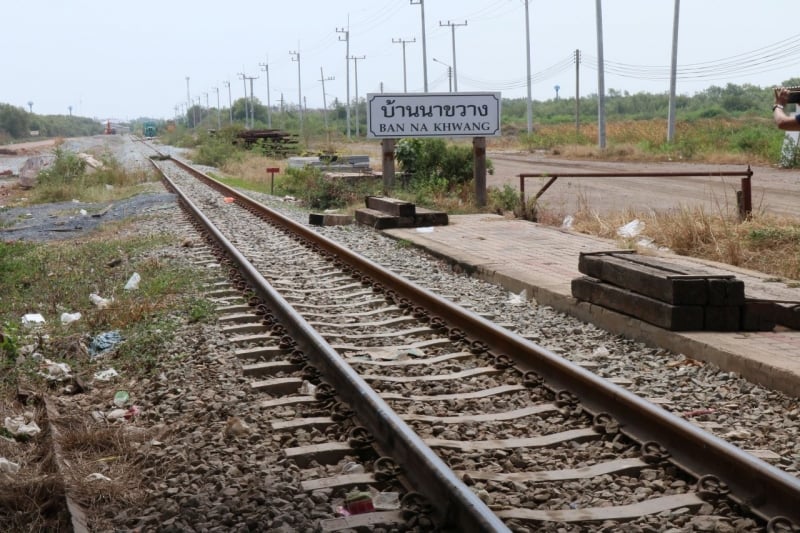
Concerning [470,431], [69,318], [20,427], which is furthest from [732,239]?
[20,427]

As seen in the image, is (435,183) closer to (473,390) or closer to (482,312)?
(482,312)

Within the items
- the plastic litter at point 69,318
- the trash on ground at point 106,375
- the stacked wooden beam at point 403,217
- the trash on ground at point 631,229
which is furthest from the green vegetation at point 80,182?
the trash on ground at point 106,375

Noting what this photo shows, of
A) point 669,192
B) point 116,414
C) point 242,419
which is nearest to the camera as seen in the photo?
point 242,419

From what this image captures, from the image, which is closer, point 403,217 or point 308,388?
point 308,388

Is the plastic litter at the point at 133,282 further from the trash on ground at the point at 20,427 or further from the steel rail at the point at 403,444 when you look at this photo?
the trash on ground at the point at 20,427

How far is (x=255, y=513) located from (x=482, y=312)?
179 inches

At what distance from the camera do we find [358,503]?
13.9 feet

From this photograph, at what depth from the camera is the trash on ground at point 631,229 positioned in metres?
12.8

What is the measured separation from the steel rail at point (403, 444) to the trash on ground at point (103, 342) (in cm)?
137

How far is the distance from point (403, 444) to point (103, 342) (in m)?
3.90

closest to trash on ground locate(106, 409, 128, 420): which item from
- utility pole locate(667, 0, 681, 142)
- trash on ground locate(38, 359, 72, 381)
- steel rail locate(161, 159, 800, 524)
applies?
trash on ground locate(38, 359, 72, 381)

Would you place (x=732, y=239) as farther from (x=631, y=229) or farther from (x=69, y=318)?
(x=69, y=318)

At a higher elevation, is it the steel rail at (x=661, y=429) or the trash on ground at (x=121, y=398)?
the steel rail at (x=661, y=429)

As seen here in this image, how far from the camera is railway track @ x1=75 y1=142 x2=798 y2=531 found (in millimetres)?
4148
